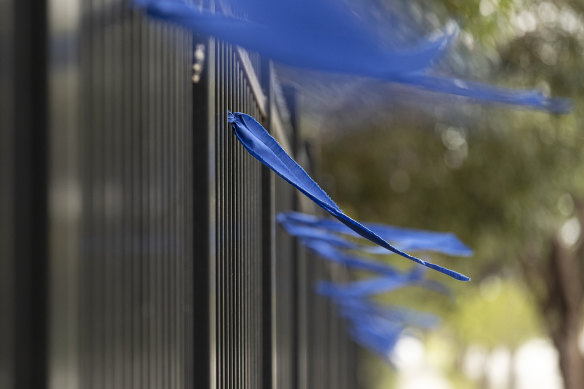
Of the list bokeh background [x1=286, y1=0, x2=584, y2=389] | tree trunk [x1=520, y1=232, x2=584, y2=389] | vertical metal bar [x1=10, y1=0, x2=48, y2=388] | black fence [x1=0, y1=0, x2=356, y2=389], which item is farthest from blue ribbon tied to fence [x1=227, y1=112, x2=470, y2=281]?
tree trunk [x1=520, y1=232, x2=584, y2=389]

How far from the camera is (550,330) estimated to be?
1958cm

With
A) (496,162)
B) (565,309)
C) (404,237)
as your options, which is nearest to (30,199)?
(404,237)

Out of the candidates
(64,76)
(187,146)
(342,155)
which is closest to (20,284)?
(64,76)

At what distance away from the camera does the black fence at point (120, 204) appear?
4.33ft

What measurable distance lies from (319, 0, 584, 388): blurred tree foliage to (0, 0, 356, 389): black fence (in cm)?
674

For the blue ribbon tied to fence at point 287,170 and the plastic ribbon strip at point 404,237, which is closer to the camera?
the blue ribbon tied to fence at point 287,170

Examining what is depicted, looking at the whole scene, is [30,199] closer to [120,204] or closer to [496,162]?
[120,204]

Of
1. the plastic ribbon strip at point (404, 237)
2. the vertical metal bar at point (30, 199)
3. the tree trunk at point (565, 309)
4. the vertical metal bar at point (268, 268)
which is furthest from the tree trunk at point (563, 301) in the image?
the vertical metal bar at point (30, 199)

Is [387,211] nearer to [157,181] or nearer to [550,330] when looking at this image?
[550,330]

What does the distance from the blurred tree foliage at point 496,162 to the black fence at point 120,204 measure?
22.1ft

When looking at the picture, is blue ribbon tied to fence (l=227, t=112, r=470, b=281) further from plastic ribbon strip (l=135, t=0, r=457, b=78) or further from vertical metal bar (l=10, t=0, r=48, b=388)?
vertical metal bar (l=10, t=0, r=48, b=388)

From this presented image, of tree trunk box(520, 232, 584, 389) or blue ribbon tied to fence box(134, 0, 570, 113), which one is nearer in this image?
blue ribbon tied to fence box(134, 0, 570, 113)

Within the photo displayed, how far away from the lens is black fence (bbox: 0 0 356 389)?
4.33 feet

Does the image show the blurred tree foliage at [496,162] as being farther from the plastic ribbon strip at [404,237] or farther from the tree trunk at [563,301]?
the plastic ribbon strip at [404,237]
